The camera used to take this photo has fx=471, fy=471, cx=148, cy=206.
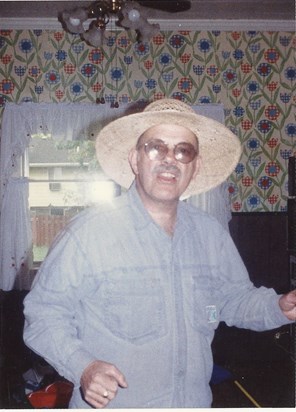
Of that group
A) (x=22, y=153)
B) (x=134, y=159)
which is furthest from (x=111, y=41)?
(x=134, y=159)

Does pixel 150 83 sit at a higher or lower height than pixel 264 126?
higher

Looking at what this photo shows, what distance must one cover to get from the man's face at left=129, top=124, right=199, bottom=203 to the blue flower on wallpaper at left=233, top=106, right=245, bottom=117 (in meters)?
3.62

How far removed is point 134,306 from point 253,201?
3984mm

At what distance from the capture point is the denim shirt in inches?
54.6

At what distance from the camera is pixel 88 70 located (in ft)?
16.9

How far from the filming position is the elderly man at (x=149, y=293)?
139cm

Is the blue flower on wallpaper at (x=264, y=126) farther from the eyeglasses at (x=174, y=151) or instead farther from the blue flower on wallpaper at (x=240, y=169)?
the eyeglasses at (x=174, y=151)

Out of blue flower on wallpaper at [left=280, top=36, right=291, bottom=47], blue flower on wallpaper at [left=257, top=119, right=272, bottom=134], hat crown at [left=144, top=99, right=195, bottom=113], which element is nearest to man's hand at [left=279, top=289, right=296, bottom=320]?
hat crown at [left=144, top=99, right=195, bottom=113]

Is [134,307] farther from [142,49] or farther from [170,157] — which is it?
[142,49]

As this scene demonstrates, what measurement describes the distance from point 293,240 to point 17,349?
9.73 feet

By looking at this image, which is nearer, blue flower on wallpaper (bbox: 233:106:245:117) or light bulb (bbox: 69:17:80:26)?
light bulb (bbox: 69:17:80:26)

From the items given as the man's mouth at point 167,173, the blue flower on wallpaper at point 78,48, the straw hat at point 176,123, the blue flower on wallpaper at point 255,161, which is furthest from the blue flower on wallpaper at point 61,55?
the man's mouth at point 167,173

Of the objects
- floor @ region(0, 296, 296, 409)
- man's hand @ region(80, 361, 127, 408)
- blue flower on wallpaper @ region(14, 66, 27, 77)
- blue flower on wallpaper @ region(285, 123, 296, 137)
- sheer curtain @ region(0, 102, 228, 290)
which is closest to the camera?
man's hand @ region(80, 361, 127, 408)

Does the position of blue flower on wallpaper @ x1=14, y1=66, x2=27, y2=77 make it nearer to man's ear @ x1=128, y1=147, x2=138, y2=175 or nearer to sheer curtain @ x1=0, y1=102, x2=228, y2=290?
sheer curtain @ x1=0, y1=102, x2=228, y2=290
